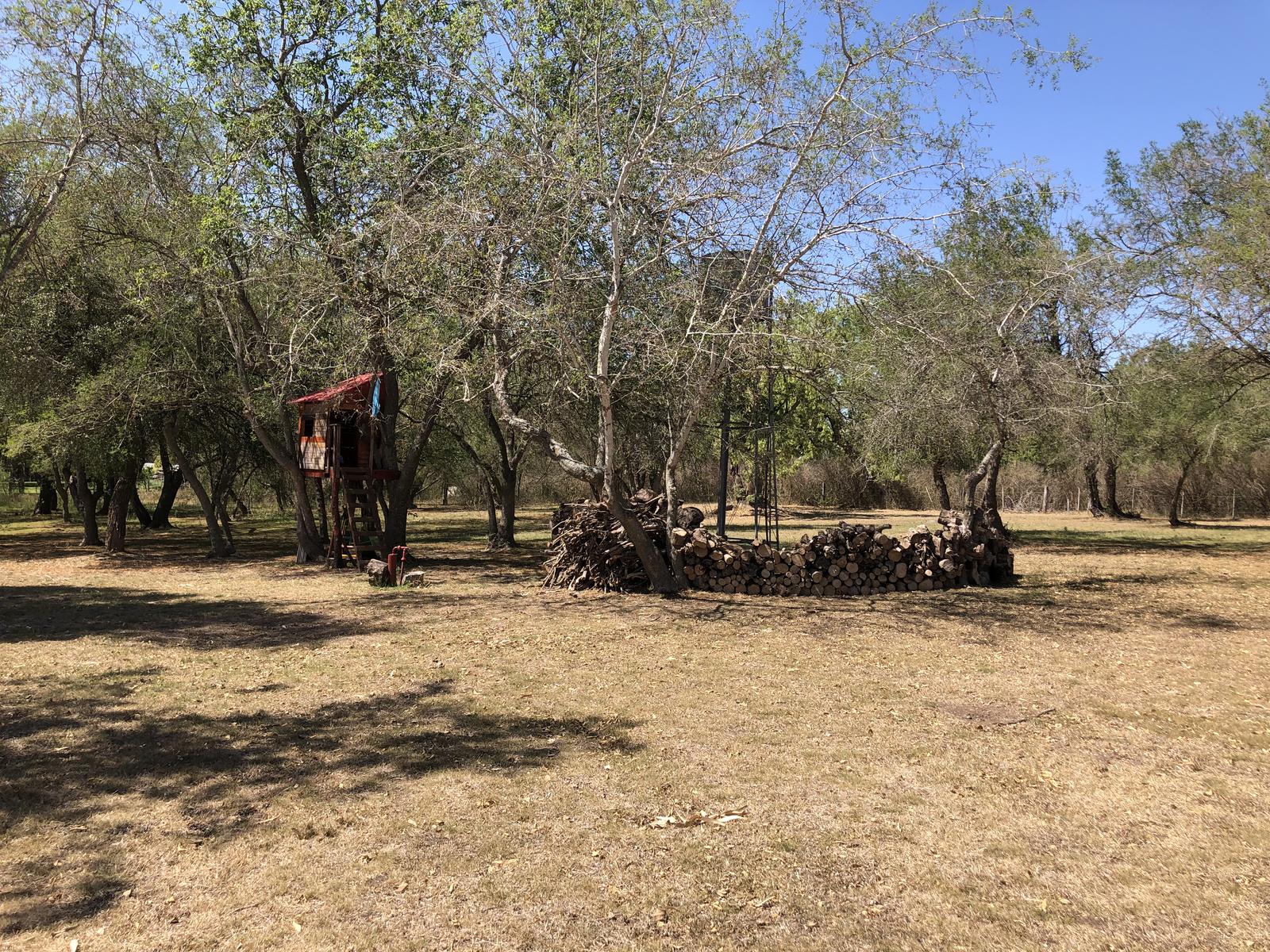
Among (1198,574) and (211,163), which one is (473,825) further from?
(1198,574)

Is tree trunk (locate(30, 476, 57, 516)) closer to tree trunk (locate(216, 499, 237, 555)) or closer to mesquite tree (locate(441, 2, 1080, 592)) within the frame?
tree trunk (locate(216, 499, 237, 555))

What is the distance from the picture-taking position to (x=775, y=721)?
590 centimetres

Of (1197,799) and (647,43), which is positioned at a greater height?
(647,43)

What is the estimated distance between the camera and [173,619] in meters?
9.95

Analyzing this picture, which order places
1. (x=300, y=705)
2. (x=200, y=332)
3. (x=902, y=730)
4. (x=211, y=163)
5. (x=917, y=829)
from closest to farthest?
1. (x=917, y=829)
2. (x=902, y=730)
3. (x=300, y=705)
4. (x=211, y=163)
5. (x=200, y=332)

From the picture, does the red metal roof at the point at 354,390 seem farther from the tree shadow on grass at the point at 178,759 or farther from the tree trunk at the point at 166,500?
the tree trunk at the point at 166,500

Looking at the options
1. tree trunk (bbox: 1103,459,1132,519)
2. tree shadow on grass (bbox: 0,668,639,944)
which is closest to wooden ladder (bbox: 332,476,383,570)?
tree shadow on grass (bbox: 0,668,639,944)

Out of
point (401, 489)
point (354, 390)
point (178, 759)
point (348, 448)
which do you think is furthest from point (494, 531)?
point (178, 759)

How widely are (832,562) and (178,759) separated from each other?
8.95 meters

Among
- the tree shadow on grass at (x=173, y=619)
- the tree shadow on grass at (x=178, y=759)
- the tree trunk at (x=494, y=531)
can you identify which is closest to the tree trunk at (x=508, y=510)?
the tree trunk at (x=494, y=531)

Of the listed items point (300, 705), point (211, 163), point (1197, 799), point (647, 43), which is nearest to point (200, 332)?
point (211, 163)

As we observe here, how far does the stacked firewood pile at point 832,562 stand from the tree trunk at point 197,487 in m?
10.6

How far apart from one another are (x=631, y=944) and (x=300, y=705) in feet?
12.7

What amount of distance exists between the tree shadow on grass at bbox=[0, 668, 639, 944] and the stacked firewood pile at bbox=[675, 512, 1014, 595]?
5992 millimetres
